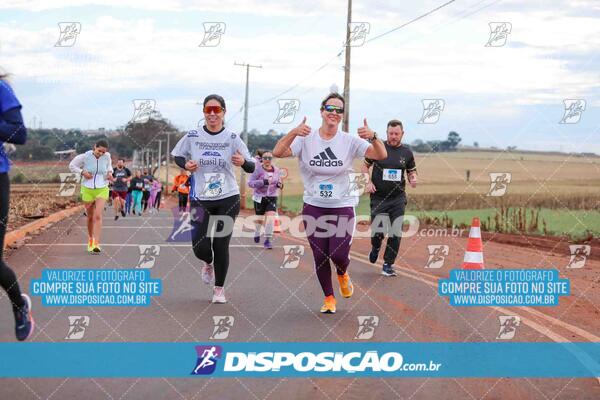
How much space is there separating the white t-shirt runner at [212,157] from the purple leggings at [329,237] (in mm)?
1013

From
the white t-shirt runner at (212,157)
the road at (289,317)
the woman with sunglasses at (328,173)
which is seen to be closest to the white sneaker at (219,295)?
the road at (289,317)

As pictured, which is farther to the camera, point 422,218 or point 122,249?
point 422,218

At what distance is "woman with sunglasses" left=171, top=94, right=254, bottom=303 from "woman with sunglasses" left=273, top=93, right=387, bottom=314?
82 cm

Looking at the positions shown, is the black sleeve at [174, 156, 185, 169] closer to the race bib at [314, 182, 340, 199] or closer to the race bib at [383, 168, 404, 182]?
the race bib at [314, 182, 340, 199]

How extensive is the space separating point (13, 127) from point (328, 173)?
12.4ft

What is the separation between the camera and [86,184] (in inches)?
583

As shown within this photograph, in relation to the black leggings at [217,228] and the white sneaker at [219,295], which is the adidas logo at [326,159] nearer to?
the black leggings at [217,228]

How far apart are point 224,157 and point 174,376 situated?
3.72 metres

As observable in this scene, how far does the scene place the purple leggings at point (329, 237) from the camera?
9.27m

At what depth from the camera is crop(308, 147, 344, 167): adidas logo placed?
902cm

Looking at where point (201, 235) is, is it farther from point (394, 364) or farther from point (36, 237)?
point (36, 237)

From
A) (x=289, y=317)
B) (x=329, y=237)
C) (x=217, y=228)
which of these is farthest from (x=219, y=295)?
(x=329, y=237)

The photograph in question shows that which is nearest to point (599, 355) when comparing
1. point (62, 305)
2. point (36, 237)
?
point (62, 305)

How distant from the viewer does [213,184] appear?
9.81 metres
